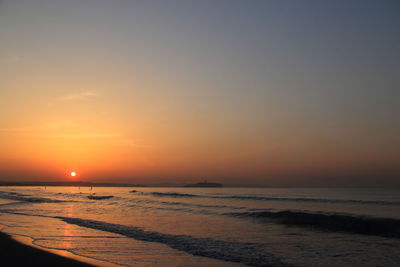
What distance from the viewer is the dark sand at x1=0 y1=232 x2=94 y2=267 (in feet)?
30.7

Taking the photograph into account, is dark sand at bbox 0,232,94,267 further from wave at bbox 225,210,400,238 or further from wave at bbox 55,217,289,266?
wave at bbox 225,210,400,238

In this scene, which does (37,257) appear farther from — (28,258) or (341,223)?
(341,223)

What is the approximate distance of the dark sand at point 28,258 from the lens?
368 inches

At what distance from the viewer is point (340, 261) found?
11.3 m

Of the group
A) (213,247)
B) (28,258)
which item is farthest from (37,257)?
(213,247)

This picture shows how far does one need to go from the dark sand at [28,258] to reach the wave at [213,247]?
4410 mm

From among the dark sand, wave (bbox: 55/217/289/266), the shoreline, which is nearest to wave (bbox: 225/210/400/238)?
wave (bbox: 55/217/289/266)

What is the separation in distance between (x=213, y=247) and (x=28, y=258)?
660 centimetres

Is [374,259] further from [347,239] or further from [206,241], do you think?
[206,241]

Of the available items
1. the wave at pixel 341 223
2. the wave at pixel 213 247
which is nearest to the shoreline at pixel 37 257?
the wave at pixel 213 247

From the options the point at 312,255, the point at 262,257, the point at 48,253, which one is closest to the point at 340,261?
the point at 312,255

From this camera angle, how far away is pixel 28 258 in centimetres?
1004

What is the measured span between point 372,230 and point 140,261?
16.1 m

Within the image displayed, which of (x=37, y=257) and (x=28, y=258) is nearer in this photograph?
(x=28, y=258)
